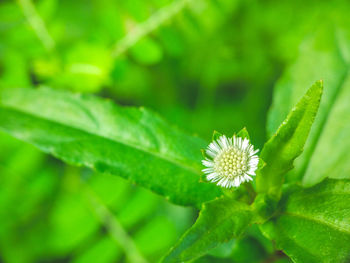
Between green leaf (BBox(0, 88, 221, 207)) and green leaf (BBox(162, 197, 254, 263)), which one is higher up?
green leaf (BBox(0, 88, 221, 207))

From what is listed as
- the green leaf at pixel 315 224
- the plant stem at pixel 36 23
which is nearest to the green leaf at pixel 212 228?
the green leaf at pixel 315 224

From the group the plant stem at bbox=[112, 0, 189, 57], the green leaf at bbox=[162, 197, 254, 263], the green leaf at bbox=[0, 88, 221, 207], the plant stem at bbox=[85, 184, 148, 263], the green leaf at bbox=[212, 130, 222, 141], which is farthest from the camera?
the plant stem at bbox=[112, 0, 189, 57]

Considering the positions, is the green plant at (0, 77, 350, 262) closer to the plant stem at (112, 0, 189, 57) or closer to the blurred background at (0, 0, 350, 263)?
the blurred background at (0, 0, 350, 263)

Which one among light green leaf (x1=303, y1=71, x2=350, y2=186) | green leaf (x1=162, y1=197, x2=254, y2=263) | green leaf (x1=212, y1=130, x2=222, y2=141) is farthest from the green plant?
light green leaf (x1=303, y1=71, x2=350, y2=186)

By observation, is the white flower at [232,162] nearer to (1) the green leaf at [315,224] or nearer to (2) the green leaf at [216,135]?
(2) the green leaf at [216,135]

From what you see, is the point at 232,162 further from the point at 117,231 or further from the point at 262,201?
the point at 117,231

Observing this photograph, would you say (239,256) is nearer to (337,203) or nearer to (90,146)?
(337,203)

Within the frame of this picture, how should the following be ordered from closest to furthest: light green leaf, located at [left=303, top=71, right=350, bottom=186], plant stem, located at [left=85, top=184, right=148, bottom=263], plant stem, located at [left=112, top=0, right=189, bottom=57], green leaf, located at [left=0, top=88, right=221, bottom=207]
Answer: green leaf, located at [left=0, top=88, right=221, bottom=207] → light green leaf, located at [left=303, top=71, right=350, bottom=186] → plant stem, located at [left=85, top=184, right=148, bottom=263] → plant stem, located at [left=112, top=0, right=189, bottom=57]

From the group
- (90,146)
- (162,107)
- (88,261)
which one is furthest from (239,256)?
(162,107)

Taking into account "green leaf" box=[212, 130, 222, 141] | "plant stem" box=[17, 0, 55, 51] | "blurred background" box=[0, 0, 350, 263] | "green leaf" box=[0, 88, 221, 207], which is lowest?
"green leaf" box=[212, 130, 222, 141]
